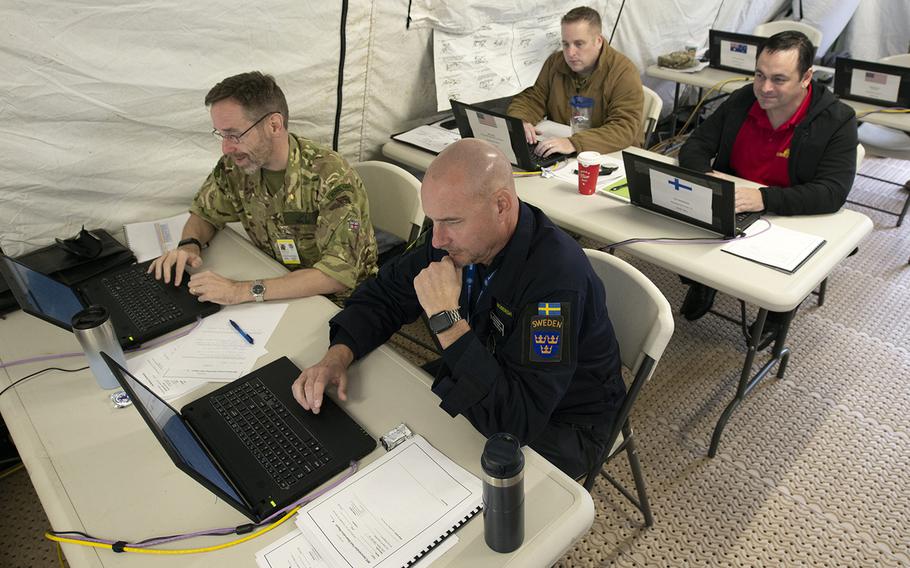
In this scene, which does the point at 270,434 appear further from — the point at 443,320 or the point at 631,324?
the point at 631,324

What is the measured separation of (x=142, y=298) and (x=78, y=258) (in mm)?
374

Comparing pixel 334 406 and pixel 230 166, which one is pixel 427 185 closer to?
pixel 334 406

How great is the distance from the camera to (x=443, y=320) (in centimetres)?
117

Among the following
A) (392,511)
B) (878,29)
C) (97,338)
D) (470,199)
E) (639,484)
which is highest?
(470,199)

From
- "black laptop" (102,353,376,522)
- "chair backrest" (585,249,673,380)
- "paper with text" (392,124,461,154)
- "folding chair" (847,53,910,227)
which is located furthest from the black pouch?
"folding chair" (847,53,910,227)

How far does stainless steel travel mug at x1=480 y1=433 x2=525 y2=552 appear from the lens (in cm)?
79

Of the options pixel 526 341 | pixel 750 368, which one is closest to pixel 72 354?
pixel 526 341

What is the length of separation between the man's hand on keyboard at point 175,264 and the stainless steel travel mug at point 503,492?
1160 mm

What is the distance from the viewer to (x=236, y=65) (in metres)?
2.08

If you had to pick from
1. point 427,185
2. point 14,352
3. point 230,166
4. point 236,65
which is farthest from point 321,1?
point 14,352

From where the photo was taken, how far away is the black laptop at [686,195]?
5.57 ft

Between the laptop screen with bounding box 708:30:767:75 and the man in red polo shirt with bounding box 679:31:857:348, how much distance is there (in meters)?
1.51

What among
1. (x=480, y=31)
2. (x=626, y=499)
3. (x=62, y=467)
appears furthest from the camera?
(x=480, y=31)

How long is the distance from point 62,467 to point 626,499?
1521 millimetres
